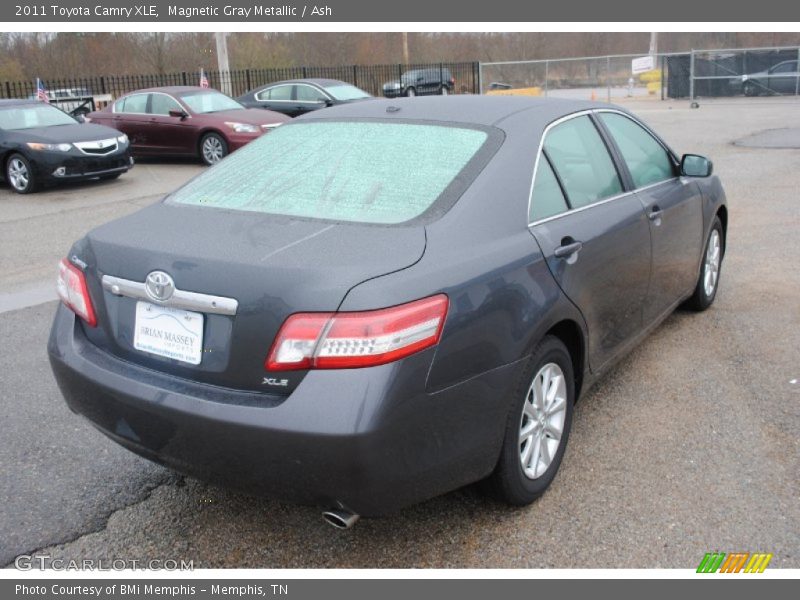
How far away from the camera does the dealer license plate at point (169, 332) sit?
2.69m

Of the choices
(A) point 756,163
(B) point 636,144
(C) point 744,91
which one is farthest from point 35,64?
(B) point 636,144

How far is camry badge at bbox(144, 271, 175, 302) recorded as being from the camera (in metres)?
2.71

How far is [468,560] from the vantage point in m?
2.96

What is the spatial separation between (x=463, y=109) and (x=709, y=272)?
2.73 meters

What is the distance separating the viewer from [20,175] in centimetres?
1248

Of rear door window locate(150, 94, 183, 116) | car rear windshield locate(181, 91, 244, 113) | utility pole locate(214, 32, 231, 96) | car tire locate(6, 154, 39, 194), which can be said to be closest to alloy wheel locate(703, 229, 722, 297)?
car tire locate(6, 154, 39, 194)

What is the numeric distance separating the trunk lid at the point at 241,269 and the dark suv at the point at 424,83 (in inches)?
1240

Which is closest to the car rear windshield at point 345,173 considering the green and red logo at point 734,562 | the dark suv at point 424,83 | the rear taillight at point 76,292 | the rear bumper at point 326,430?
the rear taillight at point 76,292

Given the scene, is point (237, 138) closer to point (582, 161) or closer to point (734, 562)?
point (582, 161)

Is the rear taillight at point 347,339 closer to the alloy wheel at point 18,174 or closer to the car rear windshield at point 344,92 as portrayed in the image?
the alloy wheel at point 18,174

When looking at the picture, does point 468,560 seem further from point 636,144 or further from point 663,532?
point 636,144

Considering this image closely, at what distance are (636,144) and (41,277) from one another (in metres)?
5.37

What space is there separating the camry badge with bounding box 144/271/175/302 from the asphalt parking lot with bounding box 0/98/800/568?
3.32 ft
